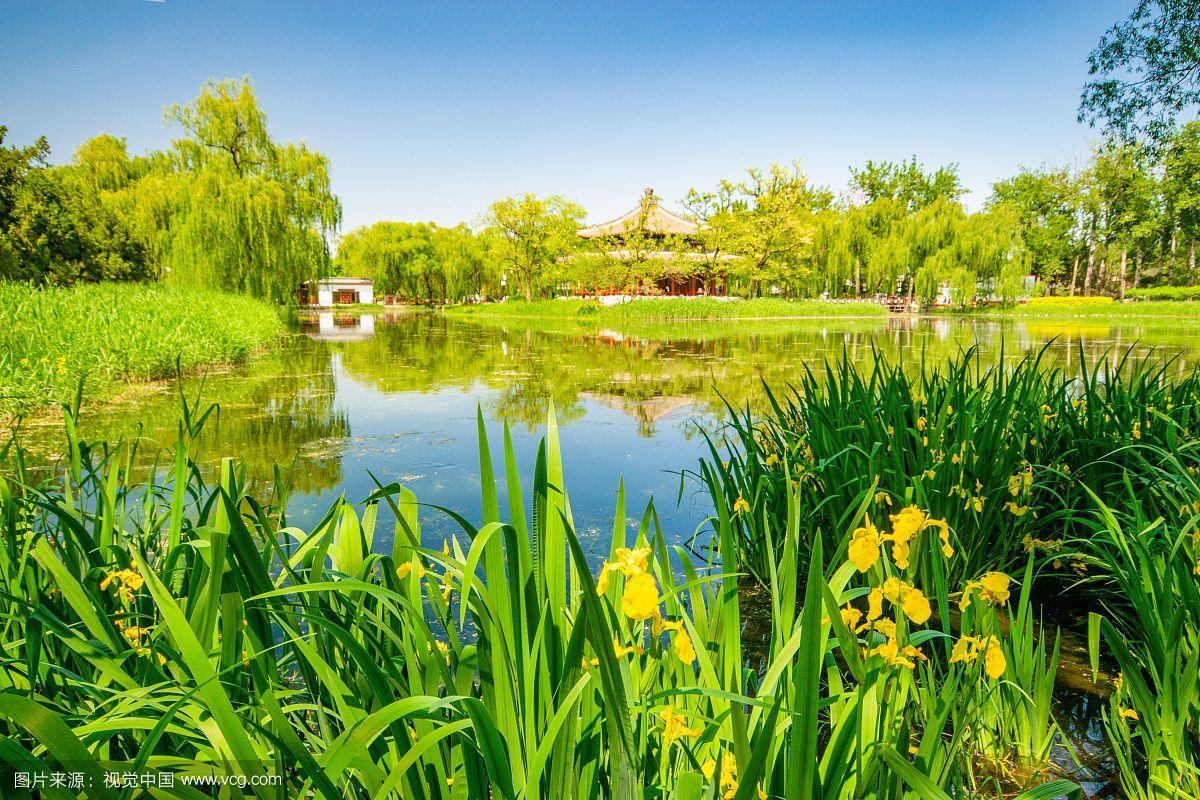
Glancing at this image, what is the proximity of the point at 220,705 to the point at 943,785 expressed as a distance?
925mm

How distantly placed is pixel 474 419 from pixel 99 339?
13.0 feet

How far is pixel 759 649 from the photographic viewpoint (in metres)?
1.82

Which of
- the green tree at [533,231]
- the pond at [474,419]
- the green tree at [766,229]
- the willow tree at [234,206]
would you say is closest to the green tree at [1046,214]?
the green tree at [766,229]

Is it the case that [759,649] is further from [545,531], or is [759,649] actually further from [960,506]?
[545,531]

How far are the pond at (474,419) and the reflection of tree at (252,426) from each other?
0.7 inches

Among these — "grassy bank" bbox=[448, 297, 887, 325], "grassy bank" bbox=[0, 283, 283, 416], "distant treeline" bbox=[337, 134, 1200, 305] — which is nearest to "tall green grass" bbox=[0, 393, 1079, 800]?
"grassy bank" bbox=[0, 283, 283, 416]

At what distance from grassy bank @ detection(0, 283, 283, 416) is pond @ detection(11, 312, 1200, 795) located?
0.28m

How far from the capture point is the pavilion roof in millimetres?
27891

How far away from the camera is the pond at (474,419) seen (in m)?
3.04

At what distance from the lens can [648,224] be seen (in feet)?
95.2

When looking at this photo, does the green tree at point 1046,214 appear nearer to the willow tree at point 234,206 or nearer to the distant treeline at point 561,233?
the distant treeline at point 561,233

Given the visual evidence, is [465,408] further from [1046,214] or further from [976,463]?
[1046,214]

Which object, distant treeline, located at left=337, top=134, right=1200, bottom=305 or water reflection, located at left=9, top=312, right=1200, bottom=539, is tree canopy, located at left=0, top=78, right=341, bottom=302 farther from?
distant treeline, located at left=337, top=134, right=1200, bottom=305

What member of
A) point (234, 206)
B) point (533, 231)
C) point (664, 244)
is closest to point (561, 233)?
point (533, 231)
